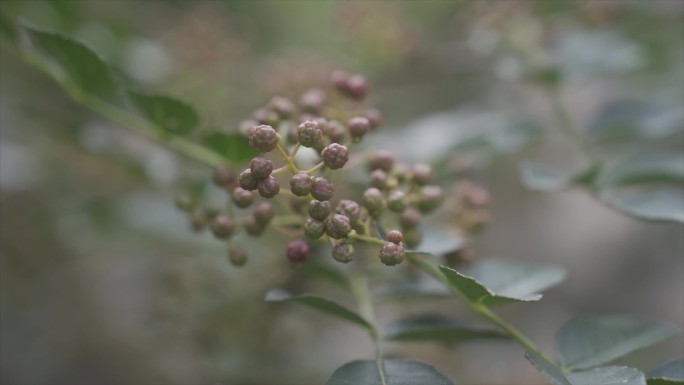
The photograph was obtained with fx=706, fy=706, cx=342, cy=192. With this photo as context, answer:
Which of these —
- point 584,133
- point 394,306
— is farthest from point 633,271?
point 394,306

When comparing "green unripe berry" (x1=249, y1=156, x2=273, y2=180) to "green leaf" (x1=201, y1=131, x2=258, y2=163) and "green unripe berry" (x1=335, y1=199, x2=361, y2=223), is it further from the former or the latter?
"green leaf" (x1=201, y1=131, x2=258, y2=163)

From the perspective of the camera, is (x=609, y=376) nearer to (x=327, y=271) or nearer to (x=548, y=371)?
(x=548, y=371)

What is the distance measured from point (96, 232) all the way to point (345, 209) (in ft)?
4.25

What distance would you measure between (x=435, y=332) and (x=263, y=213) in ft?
1.25

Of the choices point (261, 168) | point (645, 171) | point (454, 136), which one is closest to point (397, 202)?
point (261, 168)

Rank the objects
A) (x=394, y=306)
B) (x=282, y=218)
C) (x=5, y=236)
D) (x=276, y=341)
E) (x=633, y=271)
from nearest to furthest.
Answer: (x=282, y=218) < (x=276, y=341) < (x=394, y=306) < (x=5, y=236) < (x=633, y=271)

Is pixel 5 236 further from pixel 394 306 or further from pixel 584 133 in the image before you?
pixel 584 133

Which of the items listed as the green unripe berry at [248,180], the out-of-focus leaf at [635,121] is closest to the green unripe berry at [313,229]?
the green unripe berry at [248,180]

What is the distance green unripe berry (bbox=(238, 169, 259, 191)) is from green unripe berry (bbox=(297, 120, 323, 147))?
10cm

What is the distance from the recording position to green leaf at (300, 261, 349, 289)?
4.62 ft

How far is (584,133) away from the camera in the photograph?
2020mm

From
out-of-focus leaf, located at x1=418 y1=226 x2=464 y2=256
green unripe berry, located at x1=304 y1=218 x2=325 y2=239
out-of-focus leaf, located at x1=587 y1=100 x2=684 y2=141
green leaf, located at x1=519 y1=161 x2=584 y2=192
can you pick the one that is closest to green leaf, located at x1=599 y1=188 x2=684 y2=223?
green leaf, located at x1=519 y1=161 x2=584 y2=192

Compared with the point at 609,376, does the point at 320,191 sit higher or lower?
higher

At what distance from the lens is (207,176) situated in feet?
6.40
